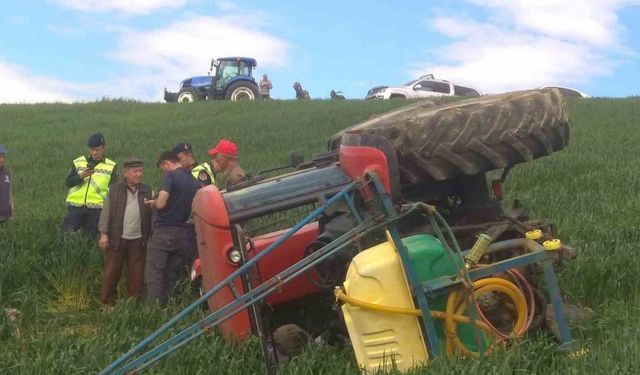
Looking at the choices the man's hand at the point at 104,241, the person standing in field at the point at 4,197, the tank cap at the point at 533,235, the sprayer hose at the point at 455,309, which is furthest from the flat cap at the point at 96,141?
the tank cap at the point at 533,235

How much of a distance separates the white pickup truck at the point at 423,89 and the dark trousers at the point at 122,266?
23.2 meters

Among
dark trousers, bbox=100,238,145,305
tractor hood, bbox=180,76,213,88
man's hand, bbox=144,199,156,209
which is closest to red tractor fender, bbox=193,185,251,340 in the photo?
man's hand, bbox=144,199,156,209

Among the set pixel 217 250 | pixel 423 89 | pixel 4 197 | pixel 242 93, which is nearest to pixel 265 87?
pixel 242 93

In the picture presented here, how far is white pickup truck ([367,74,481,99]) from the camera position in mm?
29984

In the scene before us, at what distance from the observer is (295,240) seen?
4.96m

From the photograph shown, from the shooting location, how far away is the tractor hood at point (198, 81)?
31281mm

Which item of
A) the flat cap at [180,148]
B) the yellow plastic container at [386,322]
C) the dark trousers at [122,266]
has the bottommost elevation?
the dark trousers at [122,266]

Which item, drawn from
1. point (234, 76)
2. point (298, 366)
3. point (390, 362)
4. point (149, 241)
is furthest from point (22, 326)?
point (234, 76)

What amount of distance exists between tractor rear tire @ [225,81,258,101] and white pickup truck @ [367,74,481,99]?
463 cm

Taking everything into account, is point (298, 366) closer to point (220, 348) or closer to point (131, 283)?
point (220, 348)

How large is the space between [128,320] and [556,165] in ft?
26.5

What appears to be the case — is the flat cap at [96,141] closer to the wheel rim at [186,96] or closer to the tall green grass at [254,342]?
the tall green grass at [254,342]

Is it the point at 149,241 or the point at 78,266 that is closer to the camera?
the point at 149,241

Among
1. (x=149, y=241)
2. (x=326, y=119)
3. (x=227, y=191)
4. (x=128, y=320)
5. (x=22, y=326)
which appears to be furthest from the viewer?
(x=326, y=119)
